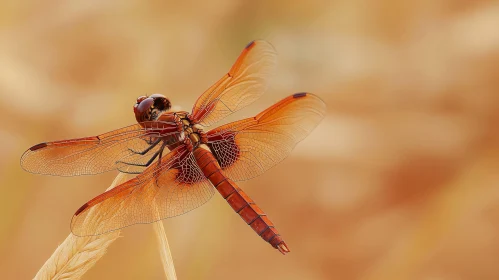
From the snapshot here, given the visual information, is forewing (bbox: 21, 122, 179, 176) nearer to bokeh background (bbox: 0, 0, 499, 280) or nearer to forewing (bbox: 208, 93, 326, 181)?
forewing (bbox: 208, 93, 326, 181)

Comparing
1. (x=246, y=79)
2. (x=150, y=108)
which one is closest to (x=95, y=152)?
(x=150, y=108)

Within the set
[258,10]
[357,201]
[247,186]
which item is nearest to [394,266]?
[357,201]

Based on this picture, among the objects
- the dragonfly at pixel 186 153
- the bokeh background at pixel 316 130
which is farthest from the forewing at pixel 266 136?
the bokeh background at pixel 316 130

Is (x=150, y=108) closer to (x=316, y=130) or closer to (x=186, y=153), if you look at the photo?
(x=186, y=153)

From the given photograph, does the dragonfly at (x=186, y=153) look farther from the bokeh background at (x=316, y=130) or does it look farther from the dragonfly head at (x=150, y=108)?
the bokeh background at (x=316, y=130)

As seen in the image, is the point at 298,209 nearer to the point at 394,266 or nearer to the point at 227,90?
the point at 394,266

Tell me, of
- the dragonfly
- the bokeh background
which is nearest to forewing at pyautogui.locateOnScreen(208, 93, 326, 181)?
the dragonfly
